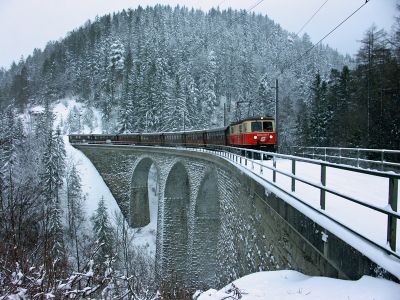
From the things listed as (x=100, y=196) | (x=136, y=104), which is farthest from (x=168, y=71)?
(x=100, y=196)

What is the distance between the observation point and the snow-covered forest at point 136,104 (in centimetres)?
783

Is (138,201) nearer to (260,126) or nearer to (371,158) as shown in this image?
(260,126)

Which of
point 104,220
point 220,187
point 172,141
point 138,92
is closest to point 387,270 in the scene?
point 220,187

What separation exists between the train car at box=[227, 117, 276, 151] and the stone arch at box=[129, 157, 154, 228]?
20408 mm

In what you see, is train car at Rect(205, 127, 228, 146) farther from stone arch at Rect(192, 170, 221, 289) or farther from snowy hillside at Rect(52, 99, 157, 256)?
snowy hillside at Rect(52, 99, 157, 256)

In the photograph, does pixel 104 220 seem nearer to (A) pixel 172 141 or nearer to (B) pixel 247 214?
(A) pixel 172 141

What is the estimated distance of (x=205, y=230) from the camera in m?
22.5

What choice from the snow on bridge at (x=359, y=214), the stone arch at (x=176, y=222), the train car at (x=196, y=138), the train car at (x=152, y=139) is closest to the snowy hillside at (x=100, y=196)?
the stone arch at (x=176, y=222)

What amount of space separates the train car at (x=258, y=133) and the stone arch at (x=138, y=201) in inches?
803

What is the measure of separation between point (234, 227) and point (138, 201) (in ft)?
98.0

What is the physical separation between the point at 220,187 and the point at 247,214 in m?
6.93

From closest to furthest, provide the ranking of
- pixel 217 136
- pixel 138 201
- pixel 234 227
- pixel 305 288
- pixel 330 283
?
1. pixel 330 283
2. pixel 305 288
3. pixel 234 227
4. pixel 217 136
5. pixel 138 201

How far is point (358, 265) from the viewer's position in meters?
3.76

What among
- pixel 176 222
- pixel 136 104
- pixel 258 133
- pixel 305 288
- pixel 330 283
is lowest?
pixel 176 222
